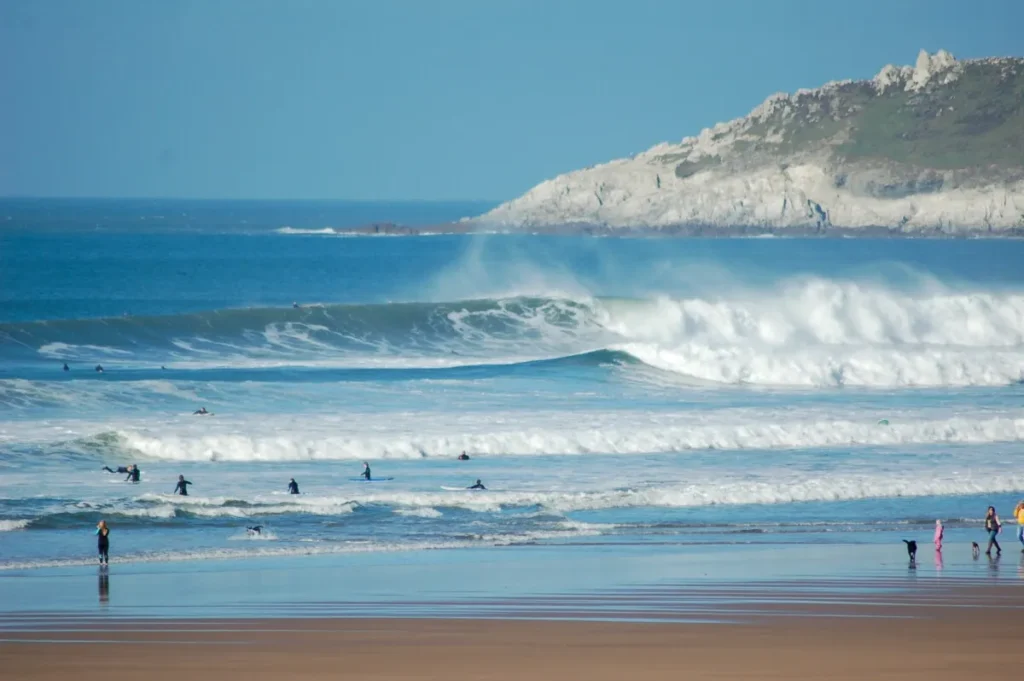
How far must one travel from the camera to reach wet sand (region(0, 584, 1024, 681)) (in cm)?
1026

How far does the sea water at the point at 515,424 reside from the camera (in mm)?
17938

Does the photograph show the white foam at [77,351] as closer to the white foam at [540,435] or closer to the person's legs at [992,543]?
the white foam at [540,435]

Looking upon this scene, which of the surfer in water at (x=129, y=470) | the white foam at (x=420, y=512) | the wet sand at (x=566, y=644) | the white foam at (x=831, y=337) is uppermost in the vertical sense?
the white foam at (x=831, y=337)

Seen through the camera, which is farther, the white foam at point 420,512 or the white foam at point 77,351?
the white foam at point 77,351

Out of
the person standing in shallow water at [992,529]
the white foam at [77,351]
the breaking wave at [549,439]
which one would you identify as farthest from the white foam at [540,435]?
the white foam at [77,351]

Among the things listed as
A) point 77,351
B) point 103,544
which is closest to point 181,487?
point 103,544

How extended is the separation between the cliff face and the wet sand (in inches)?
4850

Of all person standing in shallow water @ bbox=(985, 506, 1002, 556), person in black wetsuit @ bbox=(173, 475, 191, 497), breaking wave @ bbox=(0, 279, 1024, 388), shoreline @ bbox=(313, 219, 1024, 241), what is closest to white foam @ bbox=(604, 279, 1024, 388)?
breaking wave @ bbox=(0, 279, 1024, 388)

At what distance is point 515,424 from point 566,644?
1397 cm

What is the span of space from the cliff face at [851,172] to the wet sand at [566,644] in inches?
4850

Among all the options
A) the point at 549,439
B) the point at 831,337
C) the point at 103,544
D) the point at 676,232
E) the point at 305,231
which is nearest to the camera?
the point at 103,544

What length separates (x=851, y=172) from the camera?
14262 cm

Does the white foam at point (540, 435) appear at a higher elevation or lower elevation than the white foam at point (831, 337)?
lower

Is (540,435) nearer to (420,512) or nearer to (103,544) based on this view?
(420,512)
